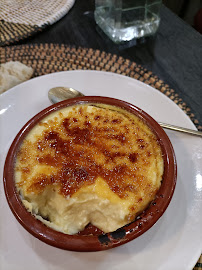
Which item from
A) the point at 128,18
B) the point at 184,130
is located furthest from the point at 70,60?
the point at 184,130

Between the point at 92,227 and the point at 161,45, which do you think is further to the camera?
the point at 161,45

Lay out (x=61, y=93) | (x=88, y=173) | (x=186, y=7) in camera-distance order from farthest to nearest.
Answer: (x=186, y=7)
(x=61, y=93)
(x=88, y=173)

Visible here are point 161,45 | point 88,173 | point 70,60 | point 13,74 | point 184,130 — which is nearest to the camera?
point 88,173

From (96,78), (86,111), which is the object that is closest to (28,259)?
(86,111)

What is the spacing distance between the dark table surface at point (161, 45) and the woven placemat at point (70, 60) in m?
0.06

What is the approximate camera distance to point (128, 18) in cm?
136

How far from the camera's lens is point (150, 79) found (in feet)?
3.94

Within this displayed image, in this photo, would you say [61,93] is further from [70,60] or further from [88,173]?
[88,173]

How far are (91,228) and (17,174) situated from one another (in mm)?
246

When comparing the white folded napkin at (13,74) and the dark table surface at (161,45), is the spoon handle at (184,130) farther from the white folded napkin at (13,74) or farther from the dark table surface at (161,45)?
the white folded napkin at (13,74)

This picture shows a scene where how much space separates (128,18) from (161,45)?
211 mm

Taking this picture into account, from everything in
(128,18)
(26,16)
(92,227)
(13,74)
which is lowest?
(92,227)

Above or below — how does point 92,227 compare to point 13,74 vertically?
below

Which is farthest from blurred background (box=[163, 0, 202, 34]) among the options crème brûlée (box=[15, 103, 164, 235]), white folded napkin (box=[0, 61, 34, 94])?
crème brûlée (box=[15, 103, 164, 235])
